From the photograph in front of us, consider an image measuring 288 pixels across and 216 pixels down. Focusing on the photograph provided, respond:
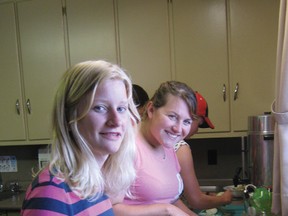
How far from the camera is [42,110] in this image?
8.11 ft

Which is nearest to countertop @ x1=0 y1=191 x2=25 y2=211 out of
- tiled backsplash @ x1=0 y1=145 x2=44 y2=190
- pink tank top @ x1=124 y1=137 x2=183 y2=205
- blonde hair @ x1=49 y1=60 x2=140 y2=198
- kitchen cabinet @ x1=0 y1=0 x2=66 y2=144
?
tiled backsplash @ x1=0 y1=145 x2=44 y2=190

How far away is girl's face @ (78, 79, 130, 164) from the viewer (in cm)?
70

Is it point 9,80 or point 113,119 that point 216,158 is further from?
point 113,119

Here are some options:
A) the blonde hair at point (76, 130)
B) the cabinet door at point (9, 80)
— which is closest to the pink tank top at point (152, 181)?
the blonde hair at point (76, 130)

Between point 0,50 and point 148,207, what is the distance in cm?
213

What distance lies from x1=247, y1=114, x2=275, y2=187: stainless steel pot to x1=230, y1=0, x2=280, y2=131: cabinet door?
14.7 inches

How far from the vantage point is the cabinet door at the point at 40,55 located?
242 cm

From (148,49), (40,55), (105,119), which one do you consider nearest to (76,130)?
(105,119)

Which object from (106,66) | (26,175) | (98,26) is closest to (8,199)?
(26,175)

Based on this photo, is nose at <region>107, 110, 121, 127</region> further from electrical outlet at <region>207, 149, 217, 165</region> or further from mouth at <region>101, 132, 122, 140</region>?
electrical outlet at <region>207, 149, 217, 165</region>

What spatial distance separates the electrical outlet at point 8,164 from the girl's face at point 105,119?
2521mm

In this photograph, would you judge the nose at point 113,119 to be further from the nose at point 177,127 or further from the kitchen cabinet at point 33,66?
the kitchen cabinet at point 33,66

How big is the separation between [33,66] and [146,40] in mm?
960

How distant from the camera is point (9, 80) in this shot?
2.53 m
